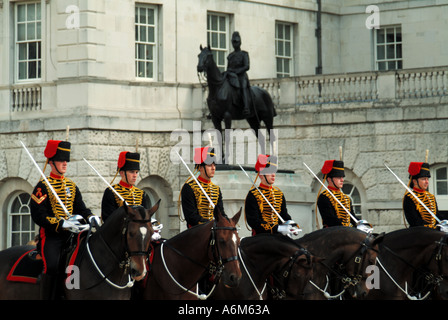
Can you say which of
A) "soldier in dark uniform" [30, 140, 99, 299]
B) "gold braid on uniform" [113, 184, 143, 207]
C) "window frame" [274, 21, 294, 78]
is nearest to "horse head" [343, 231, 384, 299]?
"gold braid on uniform" [113, 184, 143, 207]

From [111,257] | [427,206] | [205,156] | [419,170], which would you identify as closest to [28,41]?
[419,170]

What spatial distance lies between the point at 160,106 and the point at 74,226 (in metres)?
17.9

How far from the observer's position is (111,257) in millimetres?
13930

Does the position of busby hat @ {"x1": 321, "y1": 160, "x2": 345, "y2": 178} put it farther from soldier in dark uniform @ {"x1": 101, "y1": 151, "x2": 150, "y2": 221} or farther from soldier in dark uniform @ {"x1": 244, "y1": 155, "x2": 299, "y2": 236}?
soldier in dark uniform @ {"x1": 101, "y1": 151, "x2": 150, "y2": 221}

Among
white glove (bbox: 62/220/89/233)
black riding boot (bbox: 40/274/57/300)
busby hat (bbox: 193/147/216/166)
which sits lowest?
black riding boot (bbox: 40/274/57/300)

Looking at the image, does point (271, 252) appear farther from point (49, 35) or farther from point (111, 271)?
point (49, 35)

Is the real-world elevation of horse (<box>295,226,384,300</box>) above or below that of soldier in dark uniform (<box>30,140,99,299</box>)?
below

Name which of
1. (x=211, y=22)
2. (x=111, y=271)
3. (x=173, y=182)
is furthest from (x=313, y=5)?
(x=111, y=271)

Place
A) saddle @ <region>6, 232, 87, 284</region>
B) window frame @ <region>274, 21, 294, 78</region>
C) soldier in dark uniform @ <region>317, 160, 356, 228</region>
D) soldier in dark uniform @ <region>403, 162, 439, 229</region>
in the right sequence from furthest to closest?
window frame @ <region>274, 21, 294, 78</region> < soldier in dark uniform @ <region>403, 162, 439, 229</region> < soldier in dark uniform @ <region>317, 160, 356, 228</region> < saddle @ <region>6, 232, 87, 284</region>

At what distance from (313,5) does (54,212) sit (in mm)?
22060

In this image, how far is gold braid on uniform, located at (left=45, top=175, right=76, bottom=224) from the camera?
1489 centimetres

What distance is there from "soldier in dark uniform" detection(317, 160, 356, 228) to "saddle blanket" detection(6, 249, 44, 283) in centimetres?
462

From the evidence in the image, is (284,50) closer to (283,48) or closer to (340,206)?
(283,48)

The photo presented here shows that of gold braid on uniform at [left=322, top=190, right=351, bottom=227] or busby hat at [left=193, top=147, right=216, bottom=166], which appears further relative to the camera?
gold braid on uniform at [left=322, top=190, right=351, bottom=227]
